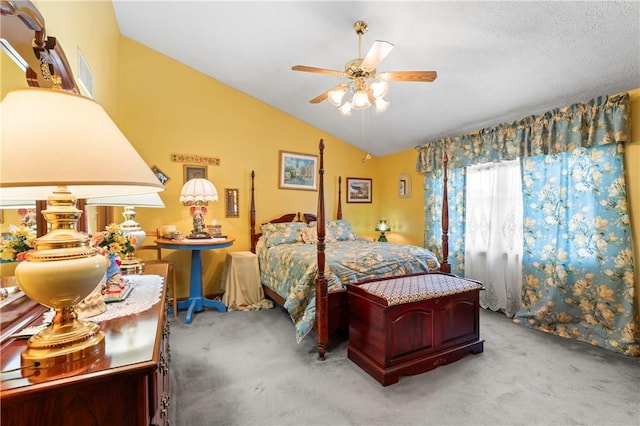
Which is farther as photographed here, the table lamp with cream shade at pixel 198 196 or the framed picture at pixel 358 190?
the framed picture at pixel 358 190

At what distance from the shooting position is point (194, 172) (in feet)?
12.5

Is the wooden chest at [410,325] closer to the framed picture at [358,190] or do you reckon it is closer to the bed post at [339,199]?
the bed post at [339,199]

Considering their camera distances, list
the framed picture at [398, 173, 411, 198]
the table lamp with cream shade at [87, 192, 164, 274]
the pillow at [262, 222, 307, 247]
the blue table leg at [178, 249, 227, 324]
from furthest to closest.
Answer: the framed picture at [398, 173, 411, 198]
the pillow at [262, 222, 307, 247]
the blue table leg at [178, 249, 227, 324]
the table lamp with cream shade at [87, 192, 164, 274]

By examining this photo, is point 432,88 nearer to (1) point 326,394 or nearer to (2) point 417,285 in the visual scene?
(2) point 417,285

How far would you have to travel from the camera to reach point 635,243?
246 cm

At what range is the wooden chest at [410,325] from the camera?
2.05m

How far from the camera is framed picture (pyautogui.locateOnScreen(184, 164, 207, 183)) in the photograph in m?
3.77

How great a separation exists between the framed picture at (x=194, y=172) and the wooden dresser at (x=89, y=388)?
3.09 metres

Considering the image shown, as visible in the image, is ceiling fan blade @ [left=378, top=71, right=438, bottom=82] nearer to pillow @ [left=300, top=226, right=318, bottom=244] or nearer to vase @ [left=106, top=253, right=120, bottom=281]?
vase @ [left=106, top=253, right=120, bottom=281]

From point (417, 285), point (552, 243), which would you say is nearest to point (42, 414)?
point (417, 285)

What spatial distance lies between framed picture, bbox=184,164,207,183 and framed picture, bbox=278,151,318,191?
1.09 metres

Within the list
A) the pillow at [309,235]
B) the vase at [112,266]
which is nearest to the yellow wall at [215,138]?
the pillow at [309,235]

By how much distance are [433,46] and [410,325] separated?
229 centimetres

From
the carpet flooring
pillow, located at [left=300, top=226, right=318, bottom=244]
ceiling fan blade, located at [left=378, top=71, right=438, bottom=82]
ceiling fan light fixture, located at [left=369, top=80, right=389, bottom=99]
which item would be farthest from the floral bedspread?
ceiling fan blade, located at [left=378, top=71, right=438, bottom=82]
